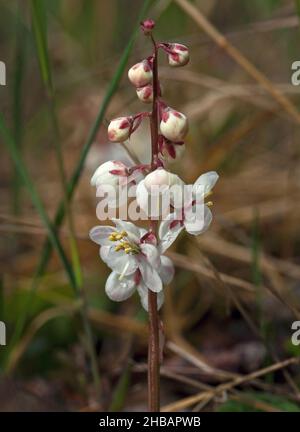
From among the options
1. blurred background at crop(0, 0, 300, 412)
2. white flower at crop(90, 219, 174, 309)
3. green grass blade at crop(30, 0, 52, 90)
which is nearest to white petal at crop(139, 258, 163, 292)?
white flower at crop(90, 219, 174, 309)

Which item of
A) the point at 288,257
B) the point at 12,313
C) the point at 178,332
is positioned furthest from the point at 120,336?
the point at 288,257

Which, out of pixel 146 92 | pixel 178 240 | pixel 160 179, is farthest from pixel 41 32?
pixel 178 240

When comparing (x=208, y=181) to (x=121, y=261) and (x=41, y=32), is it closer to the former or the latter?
(x=121, y=261)

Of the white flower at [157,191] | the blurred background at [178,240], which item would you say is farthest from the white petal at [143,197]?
the blurred background at [178,240]

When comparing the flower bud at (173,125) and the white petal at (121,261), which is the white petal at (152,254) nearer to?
the white petal at (121,261)
